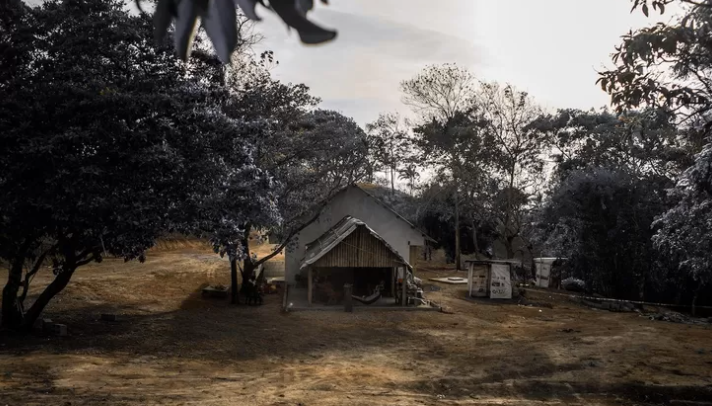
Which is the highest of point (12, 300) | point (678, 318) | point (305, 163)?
point (305, 163)

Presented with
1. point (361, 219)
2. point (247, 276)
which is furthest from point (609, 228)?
point (247, 276)

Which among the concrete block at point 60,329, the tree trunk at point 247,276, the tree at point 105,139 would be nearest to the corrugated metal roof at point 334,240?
the tree trunk at point 247,276

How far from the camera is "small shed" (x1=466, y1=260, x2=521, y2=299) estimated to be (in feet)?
94.0

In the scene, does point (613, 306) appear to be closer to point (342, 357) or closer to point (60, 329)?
point (342, 357)

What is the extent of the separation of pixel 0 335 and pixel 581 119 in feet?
119

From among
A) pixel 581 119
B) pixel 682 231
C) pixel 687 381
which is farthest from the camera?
pixel 581 119

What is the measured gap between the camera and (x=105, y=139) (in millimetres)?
12703

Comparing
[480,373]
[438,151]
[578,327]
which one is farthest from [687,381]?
[438,151]

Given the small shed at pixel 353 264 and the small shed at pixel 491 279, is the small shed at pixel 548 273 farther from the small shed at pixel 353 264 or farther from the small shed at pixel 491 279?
the small shed at pixel 353 264

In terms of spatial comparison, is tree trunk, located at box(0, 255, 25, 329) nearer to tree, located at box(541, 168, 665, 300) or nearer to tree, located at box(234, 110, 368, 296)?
tree, located at box(234, 110, 368, 296)

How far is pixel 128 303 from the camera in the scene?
22906 mm

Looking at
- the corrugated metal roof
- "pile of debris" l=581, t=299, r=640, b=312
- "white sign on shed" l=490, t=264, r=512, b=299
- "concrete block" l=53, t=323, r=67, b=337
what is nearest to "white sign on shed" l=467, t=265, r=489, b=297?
"white sign on shed" l=490, t=264, r=512, b=299

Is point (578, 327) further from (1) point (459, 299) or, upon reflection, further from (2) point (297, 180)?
(2) point (297, 180)

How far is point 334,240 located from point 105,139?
1280 cm
